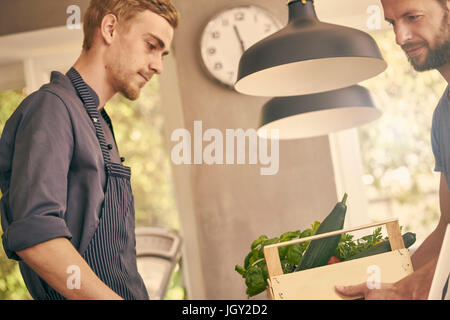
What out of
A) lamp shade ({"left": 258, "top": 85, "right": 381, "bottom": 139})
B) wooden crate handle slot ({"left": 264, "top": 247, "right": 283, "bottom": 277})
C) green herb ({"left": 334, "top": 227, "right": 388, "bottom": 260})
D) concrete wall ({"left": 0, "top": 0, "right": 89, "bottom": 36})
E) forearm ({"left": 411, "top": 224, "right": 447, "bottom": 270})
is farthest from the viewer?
concrete wall ({"left": 0, "top": 0, "right": 89, "bottom": 36})

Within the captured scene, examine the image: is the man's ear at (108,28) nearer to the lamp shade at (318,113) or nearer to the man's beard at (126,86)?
the man's beard at (126,86)

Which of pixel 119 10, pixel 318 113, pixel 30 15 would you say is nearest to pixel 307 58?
pixel 318 113

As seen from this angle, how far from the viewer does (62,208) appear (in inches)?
40.4

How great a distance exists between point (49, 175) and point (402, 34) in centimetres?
103

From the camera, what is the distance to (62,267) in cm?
100

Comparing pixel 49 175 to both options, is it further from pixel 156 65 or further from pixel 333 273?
pixel 333 273

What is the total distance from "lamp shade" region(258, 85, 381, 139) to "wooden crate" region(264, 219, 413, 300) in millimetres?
399

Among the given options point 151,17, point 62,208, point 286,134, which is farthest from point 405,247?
point 151,17

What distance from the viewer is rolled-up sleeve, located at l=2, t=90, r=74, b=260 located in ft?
3.20

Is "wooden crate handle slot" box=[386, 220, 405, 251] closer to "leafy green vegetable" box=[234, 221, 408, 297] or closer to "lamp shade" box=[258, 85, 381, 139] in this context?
"leafy green vegetable" box=[234, 221, 408, 297]

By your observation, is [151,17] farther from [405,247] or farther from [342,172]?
[405,247]

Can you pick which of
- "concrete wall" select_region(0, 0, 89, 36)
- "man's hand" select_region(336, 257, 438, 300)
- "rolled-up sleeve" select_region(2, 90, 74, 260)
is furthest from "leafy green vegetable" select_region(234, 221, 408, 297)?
"concrete wall" select_region(0, 0, 89, 36)

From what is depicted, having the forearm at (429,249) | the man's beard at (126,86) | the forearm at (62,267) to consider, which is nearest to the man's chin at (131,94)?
the man's beard at (126,86)

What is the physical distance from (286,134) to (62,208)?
69 cm
